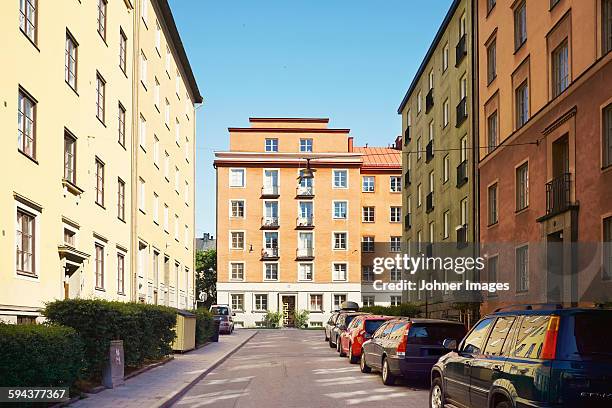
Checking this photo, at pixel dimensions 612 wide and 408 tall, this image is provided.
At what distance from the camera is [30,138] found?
687 inches

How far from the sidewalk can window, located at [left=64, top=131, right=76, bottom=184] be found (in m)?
5.71

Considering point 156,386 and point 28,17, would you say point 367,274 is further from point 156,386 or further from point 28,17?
point 156,386

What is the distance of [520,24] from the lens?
26.4 meters

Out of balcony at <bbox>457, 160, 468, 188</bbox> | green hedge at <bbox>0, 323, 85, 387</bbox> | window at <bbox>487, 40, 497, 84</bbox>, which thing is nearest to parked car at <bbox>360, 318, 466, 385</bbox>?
green hedge at <bbox>0, 323, 85, 387</bbox>

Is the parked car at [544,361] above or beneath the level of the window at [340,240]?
beneath

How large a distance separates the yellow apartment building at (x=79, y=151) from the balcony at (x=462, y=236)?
43.6 feet

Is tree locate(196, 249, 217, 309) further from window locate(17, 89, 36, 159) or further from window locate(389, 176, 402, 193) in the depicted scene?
window locate(17, 89, 36, 159)

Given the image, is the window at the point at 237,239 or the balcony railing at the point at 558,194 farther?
the window at the point at 237,239

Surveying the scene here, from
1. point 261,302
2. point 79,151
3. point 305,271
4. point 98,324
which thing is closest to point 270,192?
point 305,271

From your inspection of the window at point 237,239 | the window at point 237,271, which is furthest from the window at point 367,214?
the window at point 237,271

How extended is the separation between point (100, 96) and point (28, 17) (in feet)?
23.7

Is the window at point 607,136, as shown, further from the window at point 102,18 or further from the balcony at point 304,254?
the balcony at point 304,254

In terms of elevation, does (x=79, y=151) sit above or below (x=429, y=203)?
above

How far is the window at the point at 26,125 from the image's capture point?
16719 millimetres
